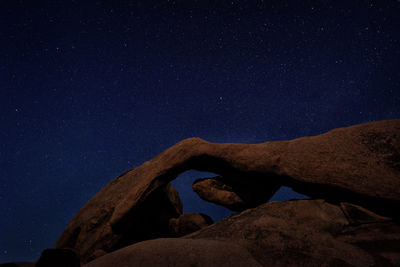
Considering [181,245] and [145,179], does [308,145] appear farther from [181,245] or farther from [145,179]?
[145,179]

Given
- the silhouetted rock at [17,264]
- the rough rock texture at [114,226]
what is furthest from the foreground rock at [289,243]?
the rough rock texture at [114,226]

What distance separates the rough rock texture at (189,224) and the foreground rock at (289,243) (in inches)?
69.4

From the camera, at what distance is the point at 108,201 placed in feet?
21.7

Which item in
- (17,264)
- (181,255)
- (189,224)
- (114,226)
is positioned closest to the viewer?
(181,255)

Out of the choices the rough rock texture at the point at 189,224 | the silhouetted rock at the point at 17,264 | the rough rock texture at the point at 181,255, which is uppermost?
the silhouetted rock at the point at 17,264

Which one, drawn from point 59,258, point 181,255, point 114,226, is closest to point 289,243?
point 181,255

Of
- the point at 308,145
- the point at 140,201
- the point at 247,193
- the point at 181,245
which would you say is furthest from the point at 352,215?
the point at 140,201

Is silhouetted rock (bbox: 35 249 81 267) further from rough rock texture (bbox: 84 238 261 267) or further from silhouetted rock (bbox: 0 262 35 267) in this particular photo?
silhouetted rock (bbox: 0 262 35 267)

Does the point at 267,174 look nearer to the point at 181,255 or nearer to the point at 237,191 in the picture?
the point at 237,191

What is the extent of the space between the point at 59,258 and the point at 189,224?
10.9ft

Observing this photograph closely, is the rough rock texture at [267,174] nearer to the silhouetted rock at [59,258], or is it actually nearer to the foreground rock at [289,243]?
the foreground rock at [289,243]

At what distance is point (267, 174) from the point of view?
5.36 m

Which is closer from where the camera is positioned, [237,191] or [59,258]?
[59,258]

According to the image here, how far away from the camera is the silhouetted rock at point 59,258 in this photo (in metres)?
3.96
